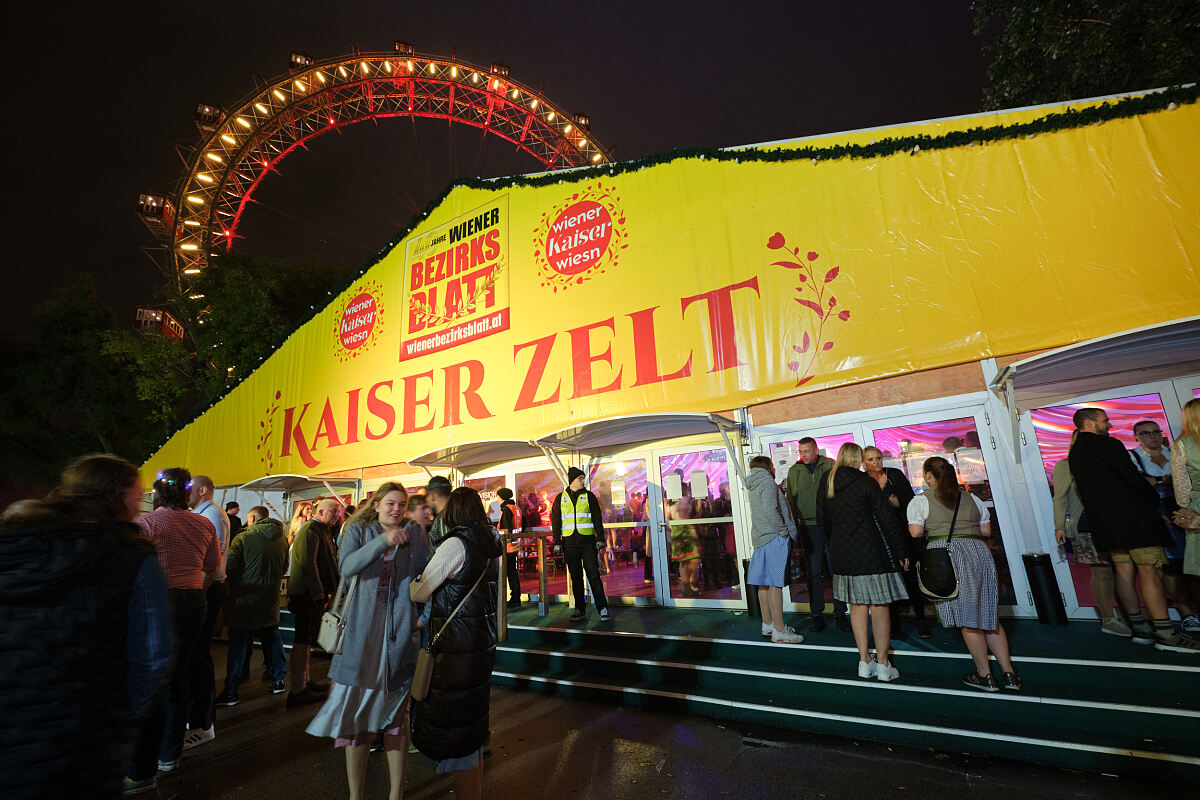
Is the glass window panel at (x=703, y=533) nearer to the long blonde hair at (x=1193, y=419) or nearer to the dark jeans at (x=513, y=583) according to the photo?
the dark jeans at (x=513, y=583)

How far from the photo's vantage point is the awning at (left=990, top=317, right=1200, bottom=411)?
4590 mm

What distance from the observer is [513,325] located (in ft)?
32.7

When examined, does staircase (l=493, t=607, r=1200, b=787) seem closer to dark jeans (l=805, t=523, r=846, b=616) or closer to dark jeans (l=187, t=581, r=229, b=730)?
dark jeans (l=805, t=523, r=846, b=616)

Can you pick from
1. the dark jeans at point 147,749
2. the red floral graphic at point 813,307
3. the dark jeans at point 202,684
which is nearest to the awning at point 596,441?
the red floral graphic at point 813,307

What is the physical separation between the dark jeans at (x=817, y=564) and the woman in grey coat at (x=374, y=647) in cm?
410

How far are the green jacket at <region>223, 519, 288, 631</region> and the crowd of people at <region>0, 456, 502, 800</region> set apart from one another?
14 mm

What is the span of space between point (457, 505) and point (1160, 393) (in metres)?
6.85

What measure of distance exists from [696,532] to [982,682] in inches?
152

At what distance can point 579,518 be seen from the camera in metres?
6.81

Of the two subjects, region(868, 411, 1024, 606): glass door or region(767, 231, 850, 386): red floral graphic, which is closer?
region(868, 411, 1024, 606): glass door

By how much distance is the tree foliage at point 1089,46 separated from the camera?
805 cm

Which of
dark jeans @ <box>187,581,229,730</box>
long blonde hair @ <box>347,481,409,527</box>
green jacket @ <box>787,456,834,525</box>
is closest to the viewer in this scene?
long blonde hair @ <box>347,481,409,527</box>

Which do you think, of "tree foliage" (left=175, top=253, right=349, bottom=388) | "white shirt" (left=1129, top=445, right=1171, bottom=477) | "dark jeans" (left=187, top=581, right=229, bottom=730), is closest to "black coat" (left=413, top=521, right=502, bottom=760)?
"dark jeans" (left=187, top=581, right=229, bottom=730)

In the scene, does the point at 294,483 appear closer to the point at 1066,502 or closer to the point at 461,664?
the point at 461,664
